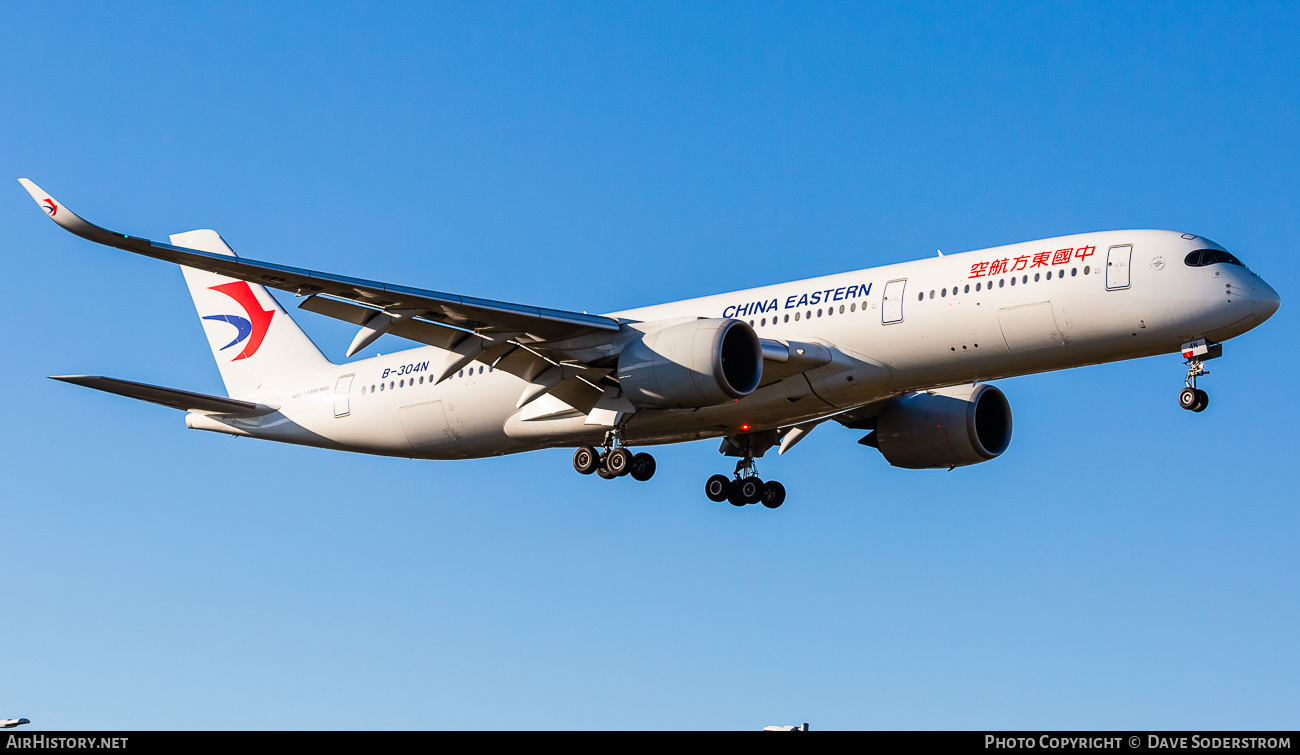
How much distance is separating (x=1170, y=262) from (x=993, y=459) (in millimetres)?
9834

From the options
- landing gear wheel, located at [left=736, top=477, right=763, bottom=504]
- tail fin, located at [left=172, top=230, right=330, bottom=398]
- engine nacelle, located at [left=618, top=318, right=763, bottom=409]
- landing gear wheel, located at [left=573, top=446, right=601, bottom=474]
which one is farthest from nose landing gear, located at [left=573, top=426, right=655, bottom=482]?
tail fin, located at [left=172, top=230, right=330, bottom=398]

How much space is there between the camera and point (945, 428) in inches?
1430

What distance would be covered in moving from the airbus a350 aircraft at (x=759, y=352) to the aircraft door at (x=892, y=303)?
0.14 feet

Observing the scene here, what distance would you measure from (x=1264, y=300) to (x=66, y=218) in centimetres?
2225

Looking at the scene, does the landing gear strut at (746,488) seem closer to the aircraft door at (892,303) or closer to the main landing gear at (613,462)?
the main landing gear at (613,462)

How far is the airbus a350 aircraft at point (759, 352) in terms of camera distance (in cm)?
Answer: 2819

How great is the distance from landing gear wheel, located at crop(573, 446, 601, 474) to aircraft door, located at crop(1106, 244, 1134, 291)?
12110mm

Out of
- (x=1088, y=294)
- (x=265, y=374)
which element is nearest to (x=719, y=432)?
(x=1088, y=294)

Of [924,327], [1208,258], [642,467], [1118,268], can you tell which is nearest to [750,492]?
[642,467]

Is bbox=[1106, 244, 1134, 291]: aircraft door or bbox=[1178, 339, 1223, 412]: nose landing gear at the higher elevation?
bbox=[1106, 244, 1134, 291]: aircraft door

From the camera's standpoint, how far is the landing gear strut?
1442 inches

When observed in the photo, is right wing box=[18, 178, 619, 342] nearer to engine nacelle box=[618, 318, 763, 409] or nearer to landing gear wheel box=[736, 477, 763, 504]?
engine nacelle box=[618, 318, 763, 409]

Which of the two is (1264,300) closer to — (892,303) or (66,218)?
(892,303)

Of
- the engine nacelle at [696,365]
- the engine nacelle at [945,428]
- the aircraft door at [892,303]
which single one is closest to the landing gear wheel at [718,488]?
the engine nacelle at [945,428]
